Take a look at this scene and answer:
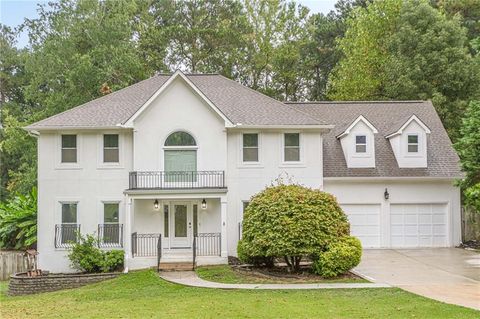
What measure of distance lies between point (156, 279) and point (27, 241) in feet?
29.0

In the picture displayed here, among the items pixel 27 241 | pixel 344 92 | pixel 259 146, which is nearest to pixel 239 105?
pixel 259 146

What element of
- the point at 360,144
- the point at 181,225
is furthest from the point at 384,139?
the point at 181,225

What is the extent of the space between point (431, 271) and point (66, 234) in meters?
13.8

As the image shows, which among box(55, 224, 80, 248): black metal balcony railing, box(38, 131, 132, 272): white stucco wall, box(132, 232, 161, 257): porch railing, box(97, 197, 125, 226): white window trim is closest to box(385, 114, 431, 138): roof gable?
box(132, 232, 161, 257): porch railing

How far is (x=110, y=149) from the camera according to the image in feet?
71.7

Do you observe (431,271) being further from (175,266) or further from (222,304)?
(175,266)

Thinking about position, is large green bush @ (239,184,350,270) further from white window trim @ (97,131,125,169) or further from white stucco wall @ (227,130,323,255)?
white window trim @ (97,131,125,169)

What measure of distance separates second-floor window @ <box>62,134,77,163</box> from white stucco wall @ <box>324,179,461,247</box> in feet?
35.4

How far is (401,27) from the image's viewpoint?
114 ft

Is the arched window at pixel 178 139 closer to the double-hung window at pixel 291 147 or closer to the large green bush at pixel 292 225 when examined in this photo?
the double-hung window at pixel 291 147

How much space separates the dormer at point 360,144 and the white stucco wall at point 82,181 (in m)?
9.72

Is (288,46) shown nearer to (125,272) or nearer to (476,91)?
(476,91)

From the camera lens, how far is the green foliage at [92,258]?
20.2m

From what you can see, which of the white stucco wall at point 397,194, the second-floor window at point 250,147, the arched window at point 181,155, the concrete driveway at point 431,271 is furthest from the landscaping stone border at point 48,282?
the white stucco wall at point 397,194
